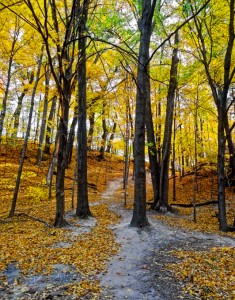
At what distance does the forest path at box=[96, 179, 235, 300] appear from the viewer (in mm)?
3762

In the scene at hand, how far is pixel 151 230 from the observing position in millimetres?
7488

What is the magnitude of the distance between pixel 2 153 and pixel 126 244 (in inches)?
712

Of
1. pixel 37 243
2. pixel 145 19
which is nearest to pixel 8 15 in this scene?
pixel 145 19

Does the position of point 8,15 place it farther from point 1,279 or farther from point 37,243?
point 1,279

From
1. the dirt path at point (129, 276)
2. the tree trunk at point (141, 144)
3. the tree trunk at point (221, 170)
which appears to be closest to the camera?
the dirt path at point (129, 276)

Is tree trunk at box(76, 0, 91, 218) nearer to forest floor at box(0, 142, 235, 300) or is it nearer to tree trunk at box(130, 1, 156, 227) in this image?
forest floor at box(0, 142, 235, 300)

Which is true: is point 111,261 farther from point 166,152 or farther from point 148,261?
point 166,152

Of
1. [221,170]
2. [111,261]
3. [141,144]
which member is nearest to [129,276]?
[111,261]

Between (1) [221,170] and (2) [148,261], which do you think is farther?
(1) [221,170]

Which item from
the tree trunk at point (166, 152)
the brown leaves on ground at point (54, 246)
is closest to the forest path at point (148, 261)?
the brown leaves on ground at point (54, 246)

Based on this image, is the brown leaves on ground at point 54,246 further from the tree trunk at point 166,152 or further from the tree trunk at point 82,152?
the tree trunk at point 166,152

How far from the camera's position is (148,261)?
5090mm

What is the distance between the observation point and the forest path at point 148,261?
148 inches

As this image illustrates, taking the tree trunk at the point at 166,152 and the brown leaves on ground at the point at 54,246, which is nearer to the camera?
the brown leaves on ground at the point at 54,246
